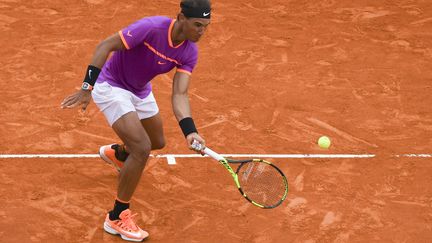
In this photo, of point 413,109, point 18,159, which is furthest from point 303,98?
point 18,159

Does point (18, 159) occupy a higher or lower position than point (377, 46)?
higher

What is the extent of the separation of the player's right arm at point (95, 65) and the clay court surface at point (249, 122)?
1509 mm

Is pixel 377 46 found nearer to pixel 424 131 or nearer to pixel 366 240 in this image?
pixel 424 131

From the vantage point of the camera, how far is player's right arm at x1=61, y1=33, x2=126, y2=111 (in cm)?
780

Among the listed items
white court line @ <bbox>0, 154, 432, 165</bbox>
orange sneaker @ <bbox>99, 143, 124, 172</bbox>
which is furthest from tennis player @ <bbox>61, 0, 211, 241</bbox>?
→ white court line @ <bbox>0, 154, 432, 165</bbox>

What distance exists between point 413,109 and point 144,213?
471cm

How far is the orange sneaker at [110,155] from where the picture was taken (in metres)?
9.51

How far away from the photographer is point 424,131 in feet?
36.6

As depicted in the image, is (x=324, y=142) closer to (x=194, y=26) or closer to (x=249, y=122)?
(x=249, y=122)

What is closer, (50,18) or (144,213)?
(144,213)

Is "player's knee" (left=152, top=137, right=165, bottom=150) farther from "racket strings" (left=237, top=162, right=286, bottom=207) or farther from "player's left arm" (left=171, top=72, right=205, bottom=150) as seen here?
"racket strings" (left=237, top=162, right=286, bottom=207)

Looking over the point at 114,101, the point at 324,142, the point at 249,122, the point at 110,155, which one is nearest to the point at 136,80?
the point at 114,101

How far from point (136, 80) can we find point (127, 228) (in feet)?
5.02

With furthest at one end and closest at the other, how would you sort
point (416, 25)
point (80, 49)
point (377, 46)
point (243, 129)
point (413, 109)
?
point (416, 25) < point (377, 46) < point (80, 49) < point (413, 109) < point (243, 129)
